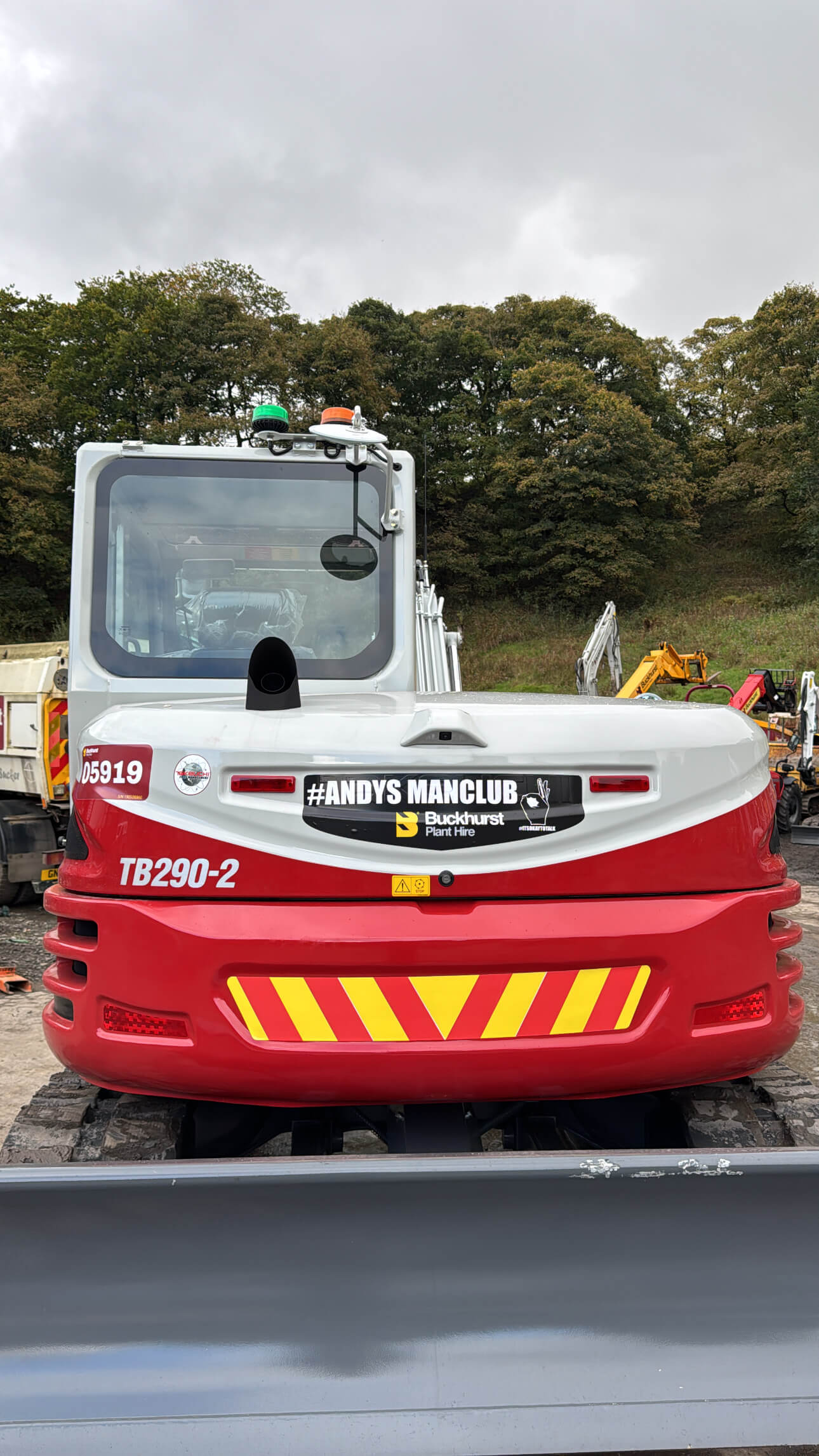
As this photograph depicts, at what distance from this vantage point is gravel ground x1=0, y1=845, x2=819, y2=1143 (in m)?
4.58

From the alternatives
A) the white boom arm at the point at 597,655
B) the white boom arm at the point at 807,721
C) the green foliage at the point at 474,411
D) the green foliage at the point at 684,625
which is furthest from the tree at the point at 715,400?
the white boom arm at the point at 807,721

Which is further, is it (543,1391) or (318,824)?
(318,824)

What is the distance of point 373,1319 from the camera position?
182 cm

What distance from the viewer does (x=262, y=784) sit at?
206 cm

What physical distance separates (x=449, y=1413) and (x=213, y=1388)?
43cm

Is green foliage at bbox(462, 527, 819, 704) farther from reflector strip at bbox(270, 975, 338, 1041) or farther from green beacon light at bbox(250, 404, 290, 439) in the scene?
reflector strip at bbox(270, 975, 338, 1041)

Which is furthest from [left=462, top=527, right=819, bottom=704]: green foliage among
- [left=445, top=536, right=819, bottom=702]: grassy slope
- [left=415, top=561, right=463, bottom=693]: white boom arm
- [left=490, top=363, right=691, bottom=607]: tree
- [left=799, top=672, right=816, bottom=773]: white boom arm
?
[left=415, top=561, right=463, bottom=693]: white boom arm

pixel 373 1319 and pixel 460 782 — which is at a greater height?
pixel 460 782

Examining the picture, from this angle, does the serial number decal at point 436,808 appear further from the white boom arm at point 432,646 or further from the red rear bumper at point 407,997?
the white boom arm at point 432,646

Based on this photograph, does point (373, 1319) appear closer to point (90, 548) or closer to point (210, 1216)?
point (210, 1216)

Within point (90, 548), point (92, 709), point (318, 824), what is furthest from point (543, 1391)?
point (90, 548)

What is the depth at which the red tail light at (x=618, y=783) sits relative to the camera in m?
2.10

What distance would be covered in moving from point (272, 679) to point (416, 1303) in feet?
4.36

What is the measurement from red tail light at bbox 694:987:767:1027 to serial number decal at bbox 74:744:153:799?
50.5 inches
